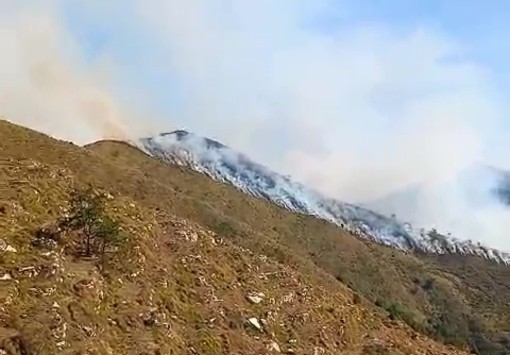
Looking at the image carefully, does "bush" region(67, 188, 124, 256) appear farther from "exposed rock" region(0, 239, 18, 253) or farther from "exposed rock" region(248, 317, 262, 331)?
"exposed rock" region(248, 317, 262, 331)

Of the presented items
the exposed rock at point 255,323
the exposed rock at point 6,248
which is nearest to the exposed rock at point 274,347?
the exposed rock at point 255,323

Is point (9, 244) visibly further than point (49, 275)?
Yes

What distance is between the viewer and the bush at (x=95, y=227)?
49531mm

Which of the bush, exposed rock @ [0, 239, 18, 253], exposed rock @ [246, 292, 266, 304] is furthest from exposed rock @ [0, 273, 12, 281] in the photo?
exposed rock @ [246, 292, 266, 304]

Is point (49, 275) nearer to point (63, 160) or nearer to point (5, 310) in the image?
point (5, 310)

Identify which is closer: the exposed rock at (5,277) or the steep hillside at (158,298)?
the steep hillside at (158,298)

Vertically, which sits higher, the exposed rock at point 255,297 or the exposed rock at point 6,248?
the exposed rock at point 255,297

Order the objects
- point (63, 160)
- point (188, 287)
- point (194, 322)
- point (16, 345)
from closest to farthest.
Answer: point (16, 345)
point (194, 322)
point (188, 287)
point (63, 160)

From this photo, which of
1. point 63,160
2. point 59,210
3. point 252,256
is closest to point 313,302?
point 252,256

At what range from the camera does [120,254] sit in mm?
50188

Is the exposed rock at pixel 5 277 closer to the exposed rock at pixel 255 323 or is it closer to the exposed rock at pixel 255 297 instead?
the exposed rock at pixel 255 323

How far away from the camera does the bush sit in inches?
1950

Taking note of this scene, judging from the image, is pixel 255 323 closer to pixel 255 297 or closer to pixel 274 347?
pixel 274 347

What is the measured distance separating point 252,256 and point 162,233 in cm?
1099
